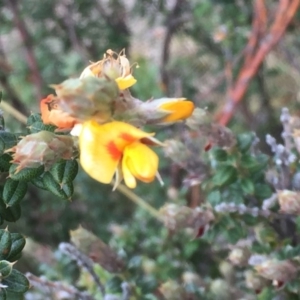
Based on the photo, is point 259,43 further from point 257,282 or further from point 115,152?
point 115,152

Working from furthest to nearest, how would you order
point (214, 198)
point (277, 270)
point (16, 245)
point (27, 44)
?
point (27, 44)
point (214, 198)
point (277, 270)
point (16, 245)

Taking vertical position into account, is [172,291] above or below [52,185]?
below

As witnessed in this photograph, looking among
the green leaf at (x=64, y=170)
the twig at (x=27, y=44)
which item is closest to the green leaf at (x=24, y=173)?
the green leaf at (x=64, y=170)

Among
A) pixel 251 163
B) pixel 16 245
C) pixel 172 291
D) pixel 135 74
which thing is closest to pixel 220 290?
pixel 172 291

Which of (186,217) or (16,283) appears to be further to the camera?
(186,217)

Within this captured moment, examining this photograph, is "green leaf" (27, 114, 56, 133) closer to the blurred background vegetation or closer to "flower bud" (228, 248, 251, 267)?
"flower bud" (228, 248, 251, 267)

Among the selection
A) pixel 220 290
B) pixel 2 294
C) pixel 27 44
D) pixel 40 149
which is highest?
pixel 40 149

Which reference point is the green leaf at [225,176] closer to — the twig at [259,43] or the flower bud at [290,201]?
the flower bud at [290,201]

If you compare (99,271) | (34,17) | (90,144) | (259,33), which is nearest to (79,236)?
(99,271)
